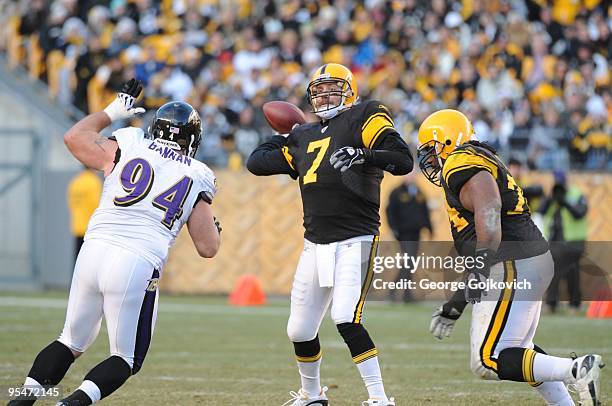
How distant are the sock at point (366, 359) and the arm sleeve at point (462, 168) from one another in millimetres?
993

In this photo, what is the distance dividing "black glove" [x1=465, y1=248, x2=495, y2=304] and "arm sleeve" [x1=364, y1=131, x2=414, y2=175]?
85cm

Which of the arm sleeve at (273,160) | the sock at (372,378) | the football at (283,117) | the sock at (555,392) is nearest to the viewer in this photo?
the sock at (555,392)

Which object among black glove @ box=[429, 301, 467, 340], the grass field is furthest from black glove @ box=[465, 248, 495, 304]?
the grass field

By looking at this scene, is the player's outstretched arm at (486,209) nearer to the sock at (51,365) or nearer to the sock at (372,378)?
the sock at (372,378)

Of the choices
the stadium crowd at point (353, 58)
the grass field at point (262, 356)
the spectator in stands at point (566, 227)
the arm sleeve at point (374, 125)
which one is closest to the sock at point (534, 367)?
the grass field at point (262, 356)

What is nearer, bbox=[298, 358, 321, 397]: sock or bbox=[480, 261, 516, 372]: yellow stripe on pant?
bbox=[480, 261, 516, 372]: yellow stripe on pant

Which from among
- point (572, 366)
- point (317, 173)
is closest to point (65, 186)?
point (317, 173)

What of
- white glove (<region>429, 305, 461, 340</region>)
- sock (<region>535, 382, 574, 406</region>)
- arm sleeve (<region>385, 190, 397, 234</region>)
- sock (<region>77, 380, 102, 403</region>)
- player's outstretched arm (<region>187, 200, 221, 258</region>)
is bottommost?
sock (<region>535, 382, 574, 406</region>)

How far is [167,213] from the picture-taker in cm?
545

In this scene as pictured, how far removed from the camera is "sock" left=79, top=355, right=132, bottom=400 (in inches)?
205

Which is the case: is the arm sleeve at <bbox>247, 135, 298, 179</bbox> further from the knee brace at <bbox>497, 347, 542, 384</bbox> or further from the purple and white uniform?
the knee brace at <bbox>497, 347, 542, 384</bbox>

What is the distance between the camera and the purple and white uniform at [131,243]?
5.31 metres

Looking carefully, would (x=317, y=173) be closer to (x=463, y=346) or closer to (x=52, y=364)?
(x=52, y=364)

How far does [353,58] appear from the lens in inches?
655
